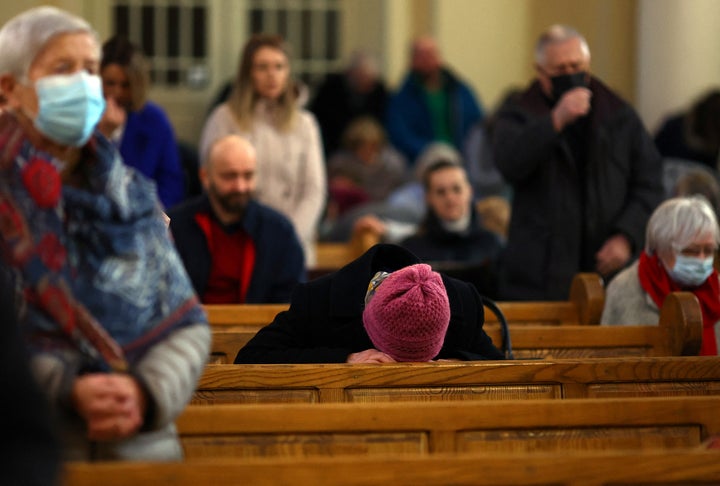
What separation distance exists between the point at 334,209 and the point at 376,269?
640 centimetres

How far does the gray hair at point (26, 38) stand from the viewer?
9.91 feet

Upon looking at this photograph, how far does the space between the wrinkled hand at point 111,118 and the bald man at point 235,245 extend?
Answer: 0.63 meters

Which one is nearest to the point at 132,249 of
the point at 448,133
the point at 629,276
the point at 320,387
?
the point at 320,387

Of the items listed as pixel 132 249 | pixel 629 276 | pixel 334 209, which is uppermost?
pixel 132 249

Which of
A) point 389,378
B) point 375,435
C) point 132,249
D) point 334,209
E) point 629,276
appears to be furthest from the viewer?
point 334,209

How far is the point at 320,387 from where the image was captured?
4.22 m

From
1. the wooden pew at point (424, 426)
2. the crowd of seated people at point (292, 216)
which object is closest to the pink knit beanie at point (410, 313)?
the crowd of seated people at point (292, 216)

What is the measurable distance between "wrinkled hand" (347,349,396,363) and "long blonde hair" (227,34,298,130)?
11.6 ft

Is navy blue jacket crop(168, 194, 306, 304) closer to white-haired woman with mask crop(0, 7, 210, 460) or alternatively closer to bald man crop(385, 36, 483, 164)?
white-haired woman with mask crop(0, 7, 210, 460)

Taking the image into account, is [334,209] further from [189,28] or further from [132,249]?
[132,249]

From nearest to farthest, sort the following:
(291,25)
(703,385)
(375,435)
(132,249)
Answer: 1. (132,249)
2. (375,435)
3. (703,385)
4. (291,25)

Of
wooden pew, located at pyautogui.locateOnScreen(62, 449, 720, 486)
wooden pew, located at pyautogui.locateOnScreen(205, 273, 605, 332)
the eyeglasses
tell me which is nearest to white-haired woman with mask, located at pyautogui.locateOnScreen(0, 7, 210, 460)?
wooden pew, located at pyautogui.locateOnScreen(62, 449, 720, 486)

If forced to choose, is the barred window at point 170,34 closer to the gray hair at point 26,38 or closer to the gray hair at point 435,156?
the gray hair at point 435,156

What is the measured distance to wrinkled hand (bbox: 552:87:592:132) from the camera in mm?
6547
